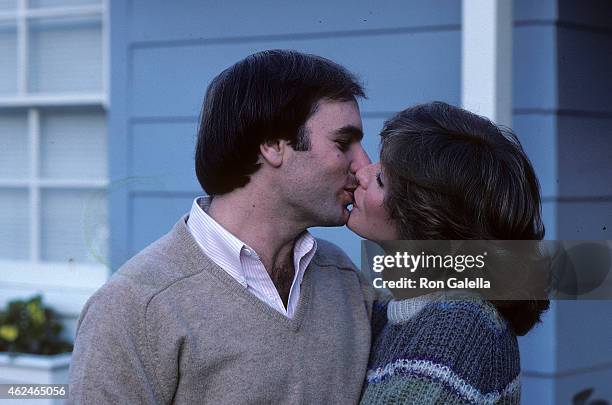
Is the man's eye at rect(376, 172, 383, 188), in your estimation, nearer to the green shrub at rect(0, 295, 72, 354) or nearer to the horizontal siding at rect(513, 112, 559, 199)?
the horizontal siding at rect(513, 112, 559, 199)

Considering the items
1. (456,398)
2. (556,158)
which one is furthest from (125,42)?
(456,398)

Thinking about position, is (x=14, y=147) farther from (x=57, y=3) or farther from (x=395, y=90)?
(x=395, y=90)

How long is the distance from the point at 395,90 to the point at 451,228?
113 centimetres

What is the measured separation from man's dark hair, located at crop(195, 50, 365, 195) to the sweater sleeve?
14.8 inches

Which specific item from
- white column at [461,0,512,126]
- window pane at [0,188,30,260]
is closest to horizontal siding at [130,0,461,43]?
white column at [461,0,512,126]

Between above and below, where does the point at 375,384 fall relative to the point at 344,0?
below

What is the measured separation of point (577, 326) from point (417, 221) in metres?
0.99

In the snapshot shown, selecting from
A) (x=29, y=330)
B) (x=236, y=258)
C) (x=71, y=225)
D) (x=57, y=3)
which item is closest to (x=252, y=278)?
(x=236, y=258)

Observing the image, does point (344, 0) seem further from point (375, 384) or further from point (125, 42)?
point (375, 384)

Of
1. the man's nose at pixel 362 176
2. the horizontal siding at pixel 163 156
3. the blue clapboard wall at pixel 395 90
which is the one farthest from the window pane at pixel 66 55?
the man's nose at pixel 362 176

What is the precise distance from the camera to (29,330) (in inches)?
132

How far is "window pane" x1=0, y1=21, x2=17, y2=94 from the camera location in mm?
3576

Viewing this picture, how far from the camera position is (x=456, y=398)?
1.64 metres

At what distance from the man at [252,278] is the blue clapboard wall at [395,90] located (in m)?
0.47
